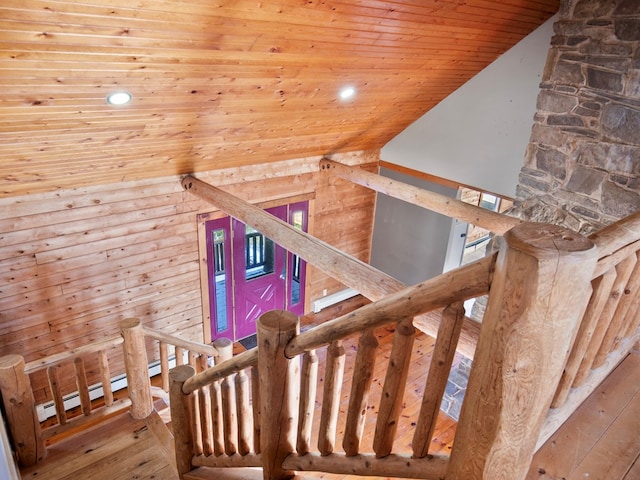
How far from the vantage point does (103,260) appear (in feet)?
14.5

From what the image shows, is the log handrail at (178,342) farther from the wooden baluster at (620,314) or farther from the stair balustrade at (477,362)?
the wooden baluster at (620,314)

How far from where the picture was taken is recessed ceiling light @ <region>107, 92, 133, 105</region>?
279 cm

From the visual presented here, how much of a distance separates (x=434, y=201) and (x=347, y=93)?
4.32 ft

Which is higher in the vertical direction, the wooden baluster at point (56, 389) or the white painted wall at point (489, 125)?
the white painted wall at point (489, 125)

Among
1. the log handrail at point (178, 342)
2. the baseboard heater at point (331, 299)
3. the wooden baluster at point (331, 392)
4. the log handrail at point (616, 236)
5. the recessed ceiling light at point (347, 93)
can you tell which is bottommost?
the baseboard heater at point (331, 299)

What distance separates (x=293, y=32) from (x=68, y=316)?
11.4 ft

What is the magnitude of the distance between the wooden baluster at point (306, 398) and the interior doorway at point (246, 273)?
3.84 m

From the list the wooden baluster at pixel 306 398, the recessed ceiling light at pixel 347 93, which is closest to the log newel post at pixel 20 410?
the wooden baluster at pixel 306 398

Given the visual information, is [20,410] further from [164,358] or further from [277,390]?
[277,390]

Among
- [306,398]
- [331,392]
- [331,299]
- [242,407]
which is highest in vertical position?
[331,392]

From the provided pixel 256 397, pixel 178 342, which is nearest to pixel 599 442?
pixel 256 397

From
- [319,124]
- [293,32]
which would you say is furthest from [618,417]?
[319,124]

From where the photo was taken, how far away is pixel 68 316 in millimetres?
4359

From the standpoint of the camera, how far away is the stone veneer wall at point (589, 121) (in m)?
3.27
